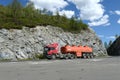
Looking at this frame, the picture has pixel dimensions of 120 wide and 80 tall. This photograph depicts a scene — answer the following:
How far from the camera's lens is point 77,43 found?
234 feet

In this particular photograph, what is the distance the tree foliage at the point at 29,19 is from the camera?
65.3 meters

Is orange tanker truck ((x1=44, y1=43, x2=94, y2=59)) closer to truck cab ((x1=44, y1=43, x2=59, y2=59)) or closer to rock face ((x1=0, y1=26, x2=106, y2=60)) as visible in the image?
truck cab ((x1=44, y1=43, x2=59, y2=59))

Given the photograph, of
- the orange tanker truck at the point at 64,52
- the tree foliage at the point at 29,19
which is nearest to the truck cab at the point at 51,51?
the orange tanker truck at the point at 64,52

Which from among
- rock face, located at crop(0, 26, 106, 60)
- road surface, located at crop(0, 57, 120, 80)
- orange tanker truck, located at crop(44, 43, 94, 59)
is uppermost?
rock face, located at crop(0, 26, 106, 60)

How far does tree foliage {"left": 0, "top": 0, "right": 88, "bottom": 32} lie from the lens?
65344 millimetres

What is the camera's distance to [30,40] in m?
60.2

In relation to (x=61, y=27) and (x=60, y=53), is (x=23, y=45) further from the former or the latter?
(x=61, y=27)

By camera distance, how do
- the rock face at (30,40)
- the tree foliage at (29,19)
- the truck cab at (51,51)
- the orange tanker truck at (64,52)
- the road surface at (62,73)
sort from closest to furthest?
the road surface at (62,73)
the truck cab at (51,51)
the orange tanker truck at (64,52)
the rock face at (30,40)
the tree foliage at (29,19)

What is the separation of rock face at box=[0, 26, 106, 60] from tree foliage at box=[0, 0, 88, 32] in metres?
2.08

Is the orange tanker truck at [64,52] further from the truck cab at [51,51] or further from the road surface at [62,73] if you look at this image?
the road surface at [62,73]

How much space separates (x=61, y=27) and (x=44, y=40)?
10561 mm

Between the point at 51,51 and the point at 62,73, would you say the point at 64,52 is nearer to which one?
the point at 51,51

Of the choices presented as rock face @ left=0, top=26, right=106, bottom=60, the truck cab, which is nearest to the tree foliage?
rock face @ left=0, top=26, right=106, bottom=60

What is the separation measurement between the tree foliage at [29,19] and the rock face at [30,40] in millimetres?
2080
